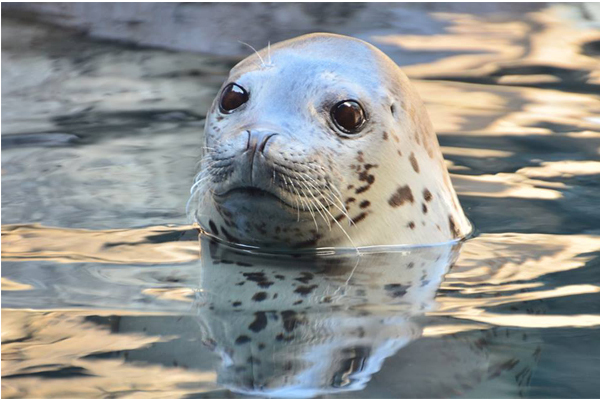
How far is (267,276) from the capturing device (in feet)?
12.5

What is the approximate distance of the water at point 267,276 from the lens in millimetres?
2895

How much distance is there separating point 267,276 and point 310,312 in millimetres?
401

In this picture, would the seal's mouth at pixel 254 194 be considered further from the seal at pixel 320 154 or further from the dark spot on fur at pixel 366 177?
the dark spot on fur at pixel 366 177

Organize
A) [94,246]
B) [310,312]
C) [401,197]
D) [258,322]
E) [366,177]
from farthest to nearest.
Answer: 1. [94,246]
2. [401,197]
3. [366,177]
4. [310,312]
5. [258,322]

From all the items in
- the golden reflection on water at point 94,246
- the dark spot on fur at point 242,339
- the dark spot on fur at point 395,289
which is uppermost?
the dark spot on fur at point 242,339

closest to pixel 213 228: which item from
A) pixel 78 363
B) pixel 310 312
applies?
pixel 310 312

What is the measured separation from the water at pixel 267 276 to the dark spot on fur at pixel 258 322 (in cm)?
2

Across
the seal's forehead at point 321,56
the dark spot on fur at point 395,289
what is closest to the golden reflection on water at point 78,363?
the dark spot on fur at point 395,289

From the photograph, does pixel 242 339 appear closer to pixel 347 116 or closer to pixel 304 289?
pixel 304 289

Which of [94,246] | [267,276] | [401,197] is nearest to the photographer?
[267,276]

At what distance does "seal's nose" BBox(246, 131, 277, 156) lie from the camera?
3.61 m

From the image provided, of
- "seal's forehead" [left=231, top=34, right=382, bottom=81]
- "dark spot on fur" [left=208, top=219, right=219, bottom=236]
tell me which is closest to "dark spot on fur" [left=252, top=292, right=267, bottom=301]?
"dark spot on fur" [left=208, top=219, right=219, bottom=236]

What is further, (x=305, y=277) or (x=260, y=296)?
(x=305, y=277)

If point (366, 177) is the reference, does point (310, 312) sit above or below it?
below
